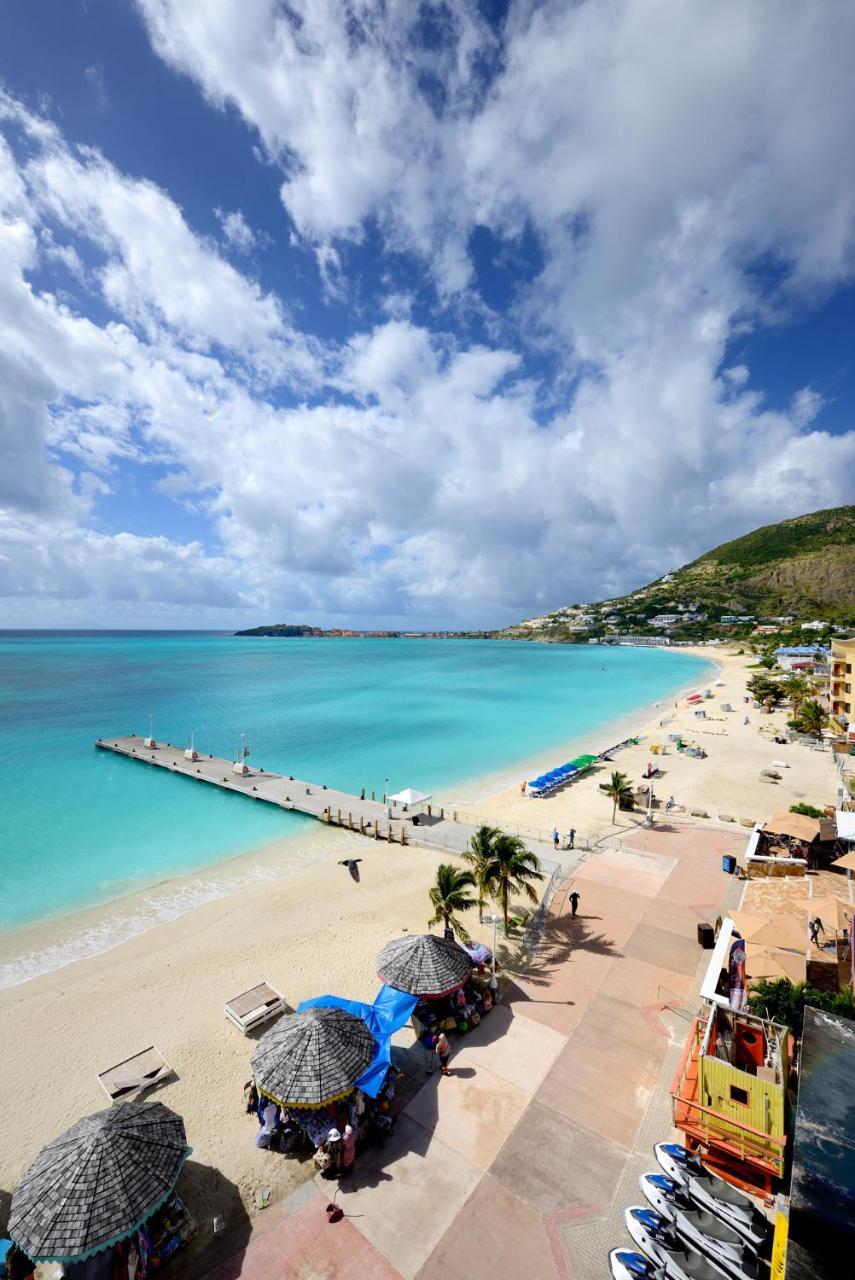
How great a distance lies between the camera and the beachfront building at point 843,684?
46.5 meters

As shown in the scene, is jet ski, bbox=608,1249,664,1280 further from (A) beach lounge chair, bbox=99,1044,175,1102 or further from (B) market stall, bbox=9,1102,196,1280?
(A) beach lounge chair, bbox=99,1044,175,1102

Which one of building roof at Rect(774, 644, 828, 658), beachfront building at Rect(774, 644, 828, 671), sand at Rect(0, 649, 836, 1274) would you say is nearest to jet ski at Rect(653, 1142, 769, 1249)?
sand at Rect(0, 649, 836, 1274)

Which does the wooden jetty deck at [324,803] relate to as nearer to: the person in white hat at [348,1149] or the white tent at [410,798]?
the white tent at [410,798]

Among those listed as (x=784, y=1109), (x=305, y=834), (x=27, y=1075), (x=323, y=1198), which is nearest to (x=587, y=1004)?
(x=784, y=1109)

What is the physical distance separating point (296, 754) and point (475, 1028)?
3836 cm

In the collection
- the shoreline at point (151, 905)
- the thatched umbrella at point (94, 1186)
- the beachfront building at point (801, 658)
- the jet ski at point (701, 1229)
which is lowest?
the shoreline at point (151, 905)

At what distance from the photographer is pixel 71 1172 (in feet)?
28.2

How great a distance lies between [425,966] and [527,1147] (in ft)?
13.5

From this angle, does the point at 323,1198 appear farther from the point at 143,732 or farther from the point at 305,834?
the point at 143,732

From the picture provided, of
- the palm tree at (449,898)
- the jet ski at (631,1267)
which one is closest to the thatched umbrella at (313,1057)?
the jet ski at (631,1267)

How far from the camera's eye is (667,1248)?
8.30 m

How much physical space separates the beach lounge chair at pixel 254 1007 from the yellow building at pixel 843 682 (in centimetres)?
4946

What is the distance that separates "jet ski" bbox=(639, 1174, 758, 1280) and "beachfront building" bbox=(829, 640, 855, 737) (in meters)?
46.9

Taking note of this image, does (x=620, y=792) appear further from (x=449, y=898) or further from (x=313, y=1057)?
(x=313, y=1057)
